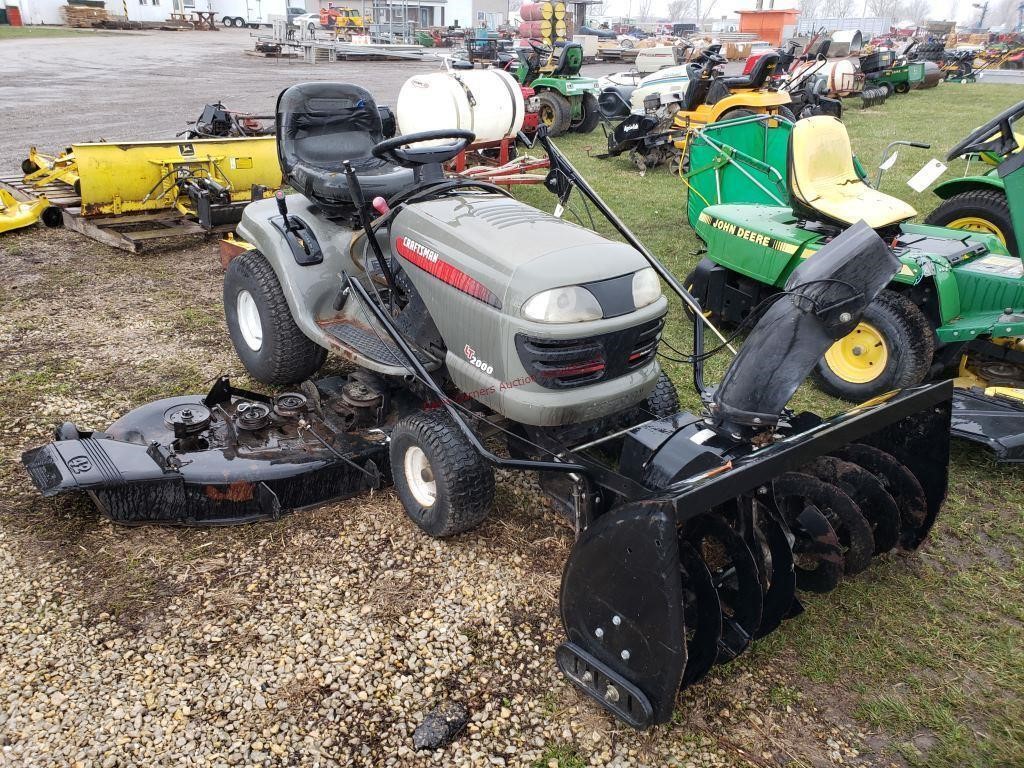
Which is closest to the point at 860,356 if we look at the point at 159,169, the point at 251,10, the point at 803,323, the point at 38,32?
the point at 803,323

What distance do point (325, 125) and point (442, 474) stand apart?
239 cm

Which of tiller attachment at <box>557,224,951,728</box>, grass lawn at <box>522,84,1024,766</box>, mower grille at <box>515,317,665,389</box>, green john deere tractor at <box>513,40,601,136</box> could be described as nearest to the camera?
tiller attachment at <box>557,224,951,728</box>

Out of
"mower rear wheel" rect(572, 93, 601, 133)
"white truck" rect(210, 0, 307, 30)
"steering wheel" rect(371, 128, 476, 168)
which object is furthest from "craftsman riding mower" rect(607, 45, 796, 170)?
"white truck" rect(210, 0, 307, 30)

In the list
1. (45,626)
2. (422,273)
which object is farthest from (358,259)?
(45,626)

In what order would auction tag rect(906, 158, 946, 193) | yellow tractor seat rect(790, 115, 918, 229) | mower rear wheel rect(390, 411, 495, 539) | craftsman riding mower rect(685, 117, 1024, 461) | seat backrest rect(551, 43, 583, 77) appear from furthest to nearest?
seat backrest rect(551, 43, 583, 77), auction tag rect(906, 158, 946, 193), yellow tractor seat rect(790, 115, 918, 229), craftsman riding mower rect(685, 117, 1024, 461), mower rear wheel rect(390, 411, 495, 539)

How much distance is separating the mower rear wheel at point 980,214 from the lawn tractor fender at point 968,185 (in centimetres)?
4

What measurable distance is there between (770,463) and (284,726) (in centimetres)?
162

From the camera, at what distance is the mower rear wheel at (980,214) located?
18.9 ft

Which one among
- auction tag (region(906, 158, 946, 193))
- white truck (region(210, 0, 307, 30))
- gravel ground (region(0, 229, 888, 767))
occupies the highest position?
white truck (region(210, 0, 307, 30))

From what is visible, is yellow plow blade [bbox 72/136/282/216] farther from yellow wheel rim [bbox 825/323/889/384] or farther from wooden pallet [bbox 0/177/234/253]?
yellow wheel rim [bbox 825/323/889/384]

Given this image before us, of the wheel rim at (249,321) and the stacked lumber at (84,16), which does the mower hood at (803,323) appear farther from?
the stacked lumber at (84,16)

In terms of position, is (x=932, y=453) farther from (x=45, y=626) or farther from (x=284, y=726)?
(x=45, y=626)

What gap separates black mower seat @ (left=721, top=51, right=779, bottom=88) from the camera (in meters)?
10.2

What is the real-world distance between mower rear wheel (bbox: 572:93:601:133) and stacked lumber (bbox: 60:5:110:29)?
118ft
